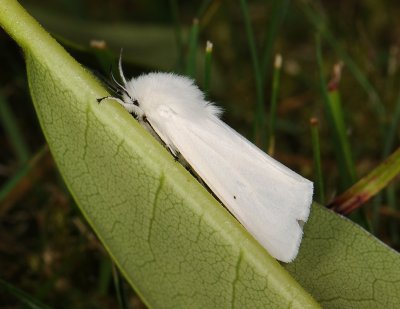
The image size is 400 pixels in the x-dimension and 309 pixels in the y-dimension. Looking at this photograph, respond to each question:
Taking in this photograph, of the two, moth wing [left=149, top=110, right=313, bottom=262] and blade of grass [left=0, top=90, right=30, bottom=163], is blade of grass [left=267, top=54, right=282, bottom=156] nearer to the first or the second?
moth wing [left=149, top=110, right=313, bottom=262]

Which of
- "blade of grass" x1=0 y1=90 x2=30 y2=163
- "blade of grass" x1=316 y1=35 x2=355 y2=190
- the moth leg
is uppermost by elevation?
the moth leg

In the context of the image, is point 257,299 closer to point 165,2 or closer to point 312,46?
point 312,46

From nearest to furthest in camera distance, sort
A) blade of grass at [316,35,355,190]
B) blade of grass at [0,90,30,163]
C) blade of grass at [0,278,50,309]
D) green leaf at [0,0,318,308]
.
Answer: green leaf at [0,0,318,308] → blade of grass at [0,278,50,309] → blade of grass at [316,35,355,190] → blade of grass at [0,90,30,163]

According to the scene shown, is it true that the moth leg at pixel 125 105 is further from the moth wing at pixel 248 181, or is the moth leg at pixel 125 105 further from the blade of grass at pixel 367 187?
the blade of grass at pixel 367 187

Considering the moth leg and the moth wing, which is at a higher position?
the moth leg

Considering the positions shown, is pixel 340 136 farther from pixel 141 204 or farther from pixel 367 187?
pixel 141 204

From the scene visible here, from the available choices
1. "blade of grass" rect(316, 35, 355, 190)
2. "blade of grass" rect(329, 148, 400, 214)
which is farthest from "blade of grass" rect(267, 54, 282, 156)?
"blade of grass" rect(329, 148, 400, 214)
